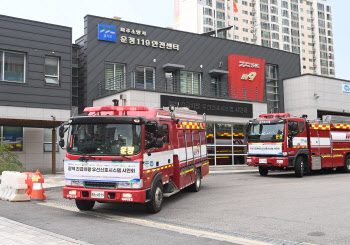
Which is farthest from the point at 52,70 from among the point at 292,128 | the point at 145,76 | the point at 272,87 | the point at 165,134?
the point at 272,87

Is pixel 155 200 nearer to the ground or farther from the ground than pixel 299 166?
nearer to the ground

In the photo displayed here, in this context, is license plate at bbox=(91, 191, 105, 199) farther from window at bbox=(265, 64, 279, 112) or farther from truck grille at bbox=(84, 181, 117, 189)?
window at bbox=(265, 64, 279, 112)

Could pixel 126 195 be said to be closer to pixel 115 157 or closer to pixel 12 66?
pixel 115 157

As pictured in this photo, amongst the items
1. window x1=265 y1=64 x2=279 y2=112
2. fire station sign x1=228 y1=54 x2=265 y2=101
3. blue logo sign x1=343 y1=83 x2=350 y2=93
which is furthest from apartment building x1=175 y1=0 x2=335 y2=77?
fire station sign x1=228 y1=54 x2=265 y2=101

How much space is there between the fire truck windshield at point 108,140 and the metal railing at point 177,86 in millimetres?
11878

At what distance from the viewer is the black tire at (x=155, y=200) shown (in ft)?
29.1

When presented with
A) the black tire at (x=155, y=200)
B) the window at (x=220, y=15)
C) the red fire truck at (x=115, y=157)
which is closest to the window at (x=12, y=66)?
the red fire truck at (x=115, y=157)

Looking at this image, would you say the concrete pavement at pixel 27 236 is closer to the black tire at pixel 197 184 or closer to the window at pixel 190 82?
the black tire at pixel 197 184

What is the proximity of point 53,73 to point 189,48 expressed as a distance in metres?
10.0

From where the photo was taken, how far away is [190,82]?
2616 cm

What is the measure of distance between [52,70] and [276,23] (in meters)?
90.8

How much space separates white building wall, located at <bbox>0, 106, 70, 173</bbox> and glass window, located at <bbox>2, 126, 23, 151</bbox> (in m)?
0.20

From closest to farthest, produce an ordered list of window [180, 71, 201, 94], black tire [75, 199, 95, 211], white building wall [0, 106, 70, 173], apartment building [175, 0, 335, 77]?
black tire [75, 199, 95, 211]
white building wall [0, 106, 70, 173]
window [180, 71, 201, 94]
apartment building [175, 0, 335, 77]

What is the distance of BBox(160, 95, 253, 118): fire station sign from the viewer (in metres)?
21.7
